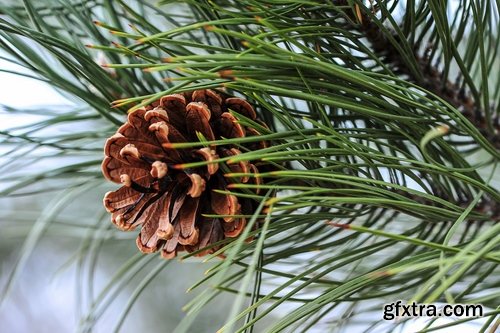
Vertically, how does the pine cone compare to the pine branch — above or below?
below

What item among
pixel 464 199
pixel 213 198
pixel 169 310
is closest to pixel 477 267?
pixel 464 199

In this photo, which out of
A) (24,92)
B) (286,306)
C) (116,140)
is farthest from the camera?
(286,306)

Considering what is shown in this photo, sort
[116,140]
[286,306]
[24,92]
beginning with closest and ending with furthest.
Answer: [116,140]
[24,92]
[286,306]

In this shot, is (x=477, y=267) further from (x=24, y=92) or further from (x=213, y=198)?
(x=24, y=92)

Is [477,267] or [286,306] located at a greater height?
[286,306]

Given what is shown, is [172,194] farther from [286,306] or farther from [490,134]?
[286,306]

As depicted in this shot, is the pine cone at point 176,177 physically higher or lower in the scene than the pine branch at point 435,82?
lower

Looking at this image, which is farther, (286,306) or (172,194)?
(286,306)

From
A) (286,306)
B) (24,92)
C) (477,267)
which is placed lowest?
(477,267)
